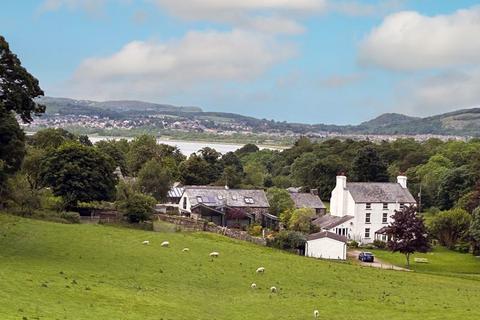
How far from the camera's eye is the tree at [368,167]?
4695 inches

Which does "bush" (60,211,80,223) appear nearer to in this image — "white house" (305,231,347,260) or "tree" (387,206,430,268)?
"white house" (305,231,347,260)

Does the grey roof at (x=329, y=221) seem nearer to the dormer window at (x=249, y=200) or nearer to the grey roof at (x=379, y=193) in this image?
the grey roof at (x=379, y=193)

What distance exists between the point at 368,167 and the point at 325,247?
58.6 metres

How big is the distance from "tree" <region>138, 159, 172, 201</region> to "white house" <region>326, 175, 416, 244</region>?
2354cm

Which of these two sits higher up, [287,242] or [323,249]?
[287,242]

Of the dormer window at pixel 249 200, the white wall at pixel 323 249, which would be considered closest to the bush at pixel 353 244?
the white wall at pixel 323 249

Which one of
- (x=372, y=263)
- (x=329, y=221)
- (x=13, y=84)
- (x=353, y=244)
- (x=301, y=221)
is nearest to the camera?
(x=13, y=84)

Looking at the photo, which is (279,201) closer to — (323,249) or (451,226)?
(451,226)

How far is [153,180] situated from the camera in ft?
306

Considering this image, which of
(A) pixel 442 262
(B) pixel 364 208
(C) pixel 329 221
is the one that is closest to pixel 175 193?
(C) pixel 329 221

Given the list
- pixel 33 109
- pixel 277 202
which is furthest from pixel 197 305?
pixel 277 202

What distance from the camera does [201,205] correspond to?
84.2 m

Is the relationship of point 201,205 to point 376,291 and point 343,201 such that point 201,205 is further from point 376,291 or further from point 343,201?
point 376,291

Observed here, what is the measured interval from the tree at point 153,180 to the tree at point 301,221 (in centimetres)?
2205
